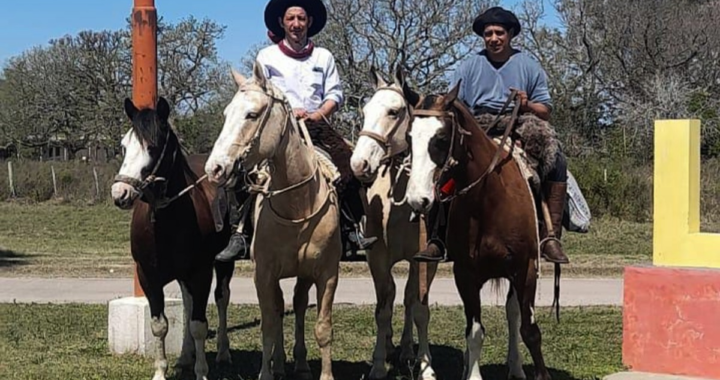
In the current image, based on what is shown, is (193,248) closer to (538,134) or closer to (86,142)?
(538,134)

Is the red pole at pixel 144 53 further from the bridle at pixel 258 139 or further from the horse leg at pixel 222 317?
the bridle at pixel 258 139

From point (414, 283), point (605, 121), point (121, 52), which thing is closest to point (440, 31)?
point (605, 121)

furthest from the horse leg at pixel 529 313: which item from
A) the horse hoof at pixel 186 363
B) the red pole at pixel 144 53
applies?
the red pole at pixel 144 53

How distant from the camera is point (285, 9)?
8.37m

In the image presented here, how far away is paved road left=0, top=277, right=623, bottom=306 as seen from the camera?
45.0 feet

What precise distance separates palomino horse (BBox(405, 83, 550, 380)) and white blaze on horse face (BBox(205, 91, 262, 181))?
3.62ft

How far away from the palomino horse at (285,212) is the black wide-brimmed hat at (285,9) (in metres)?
1.28

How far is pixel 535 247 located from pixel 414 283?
202 centimetres

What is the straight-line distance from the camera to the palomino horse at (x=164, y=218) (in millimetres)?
7371

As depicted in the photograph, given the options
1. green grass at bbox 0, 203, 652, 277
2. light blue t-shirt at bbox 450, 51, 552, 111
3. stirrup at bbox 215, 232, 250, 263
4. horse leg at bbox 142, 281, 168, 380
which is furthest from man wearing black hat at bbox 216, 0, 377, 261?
green grass at bbox 0, 203, 652, 277

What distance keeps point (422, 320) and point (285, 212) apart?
6.45ft

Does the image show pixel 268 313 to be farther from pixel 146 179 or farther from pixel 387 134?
pixel 387 134

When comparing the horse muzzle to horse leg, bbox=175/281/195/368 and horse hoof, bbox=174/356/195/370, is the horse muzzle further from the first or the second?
horse hoof, bbox=174/356/195/370

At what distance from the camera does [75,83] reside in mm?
48906
